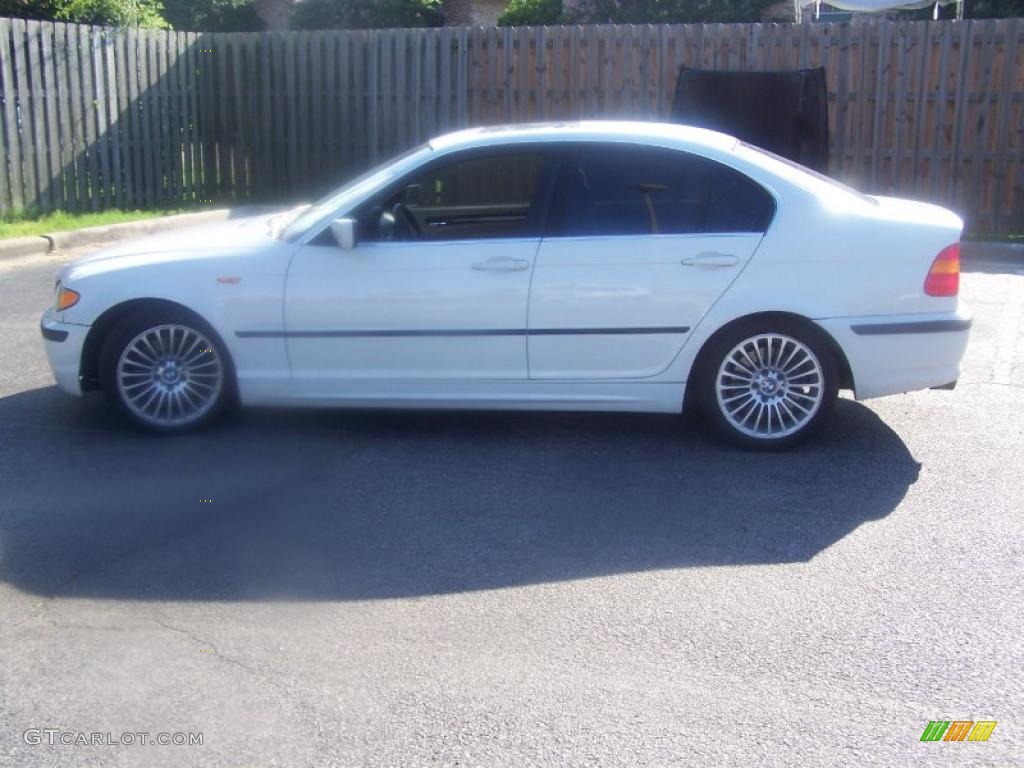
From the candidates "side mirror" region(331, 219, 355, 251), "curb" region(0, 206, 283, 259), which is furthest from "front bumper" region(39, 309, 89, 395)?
"curb" region(0, 206, 283, 259)

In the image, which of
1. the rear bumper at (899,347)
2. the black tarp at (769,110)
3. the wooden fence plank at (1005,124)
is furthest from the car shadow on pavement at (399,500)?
the wooden fence plank at (1005,124)

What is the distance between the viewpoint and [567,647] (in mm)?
4340

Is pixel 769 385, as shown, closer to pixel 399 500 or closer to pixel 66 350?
pixel 399 500

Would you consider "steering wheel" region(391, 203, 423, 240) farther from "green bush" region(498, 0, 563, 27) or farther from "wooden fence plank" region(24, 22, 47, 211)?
"green bush" region(498, 0, 563, 27)

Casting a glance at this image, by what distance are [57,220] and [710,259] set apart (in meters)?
9.28

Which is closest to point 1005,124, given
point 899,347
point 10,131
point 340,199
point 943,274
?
point 943,274

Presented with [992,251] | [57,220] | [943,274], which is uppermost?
[943,274]

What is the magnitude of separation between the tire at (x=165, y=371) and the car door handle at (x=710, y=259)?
2447 mm

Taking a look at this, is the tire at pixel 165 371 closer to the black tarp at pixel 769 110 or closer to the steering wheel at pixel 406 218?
the steering wheel at pixel 406 218

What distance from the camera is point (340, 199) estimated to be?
22.3 feet

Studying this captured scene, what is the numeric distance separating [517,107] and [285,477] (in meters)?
10.3

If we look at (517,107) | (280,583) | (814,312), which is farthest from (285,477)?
(517,107)

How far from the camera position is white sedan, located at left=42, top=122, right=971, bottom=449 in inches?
249

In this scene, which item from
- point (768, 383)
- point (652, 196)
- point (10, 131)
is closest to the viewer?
point (768, 383)
